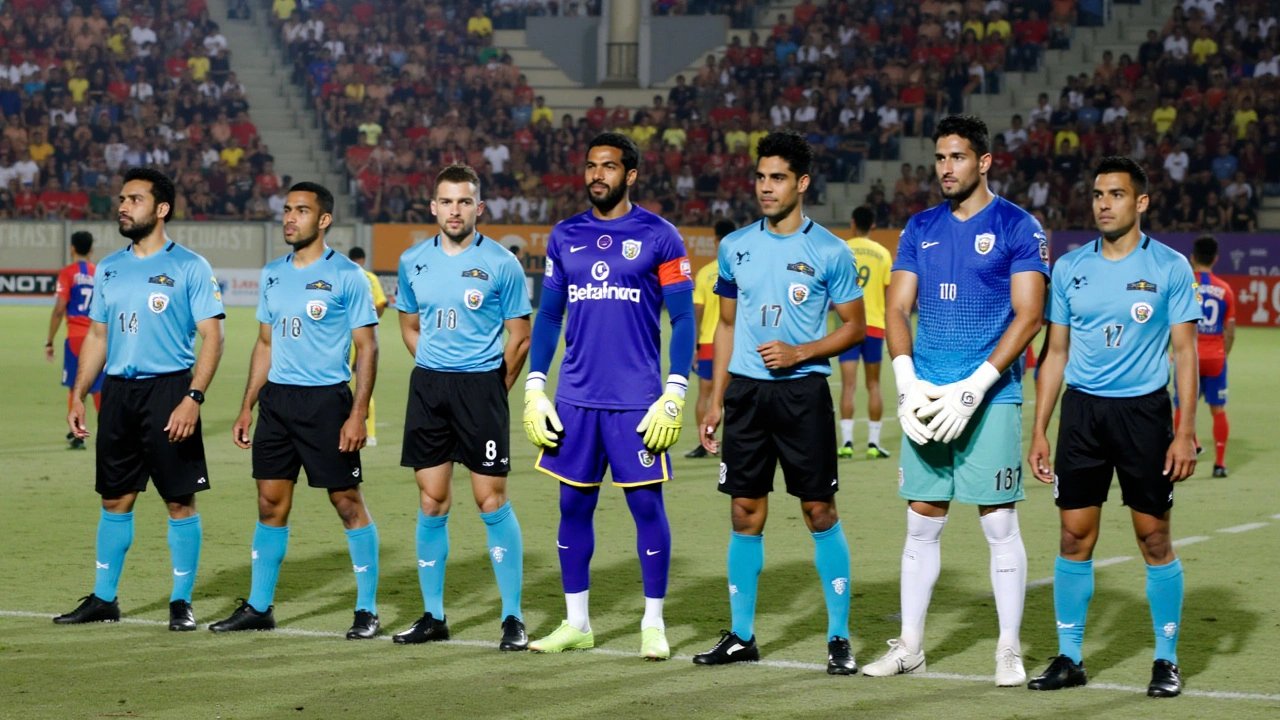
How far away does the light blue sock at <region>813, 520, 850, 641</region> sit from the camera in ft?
22.3

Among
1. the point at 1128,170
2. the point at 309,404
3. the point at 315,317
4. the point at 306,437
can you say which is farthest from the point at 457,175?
the point at 1128,170

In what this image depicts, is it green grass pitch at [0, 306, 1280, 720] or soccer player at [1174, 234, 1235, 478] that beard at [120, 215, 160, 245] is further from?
soccer player at [1174, 234, 1235, 478]

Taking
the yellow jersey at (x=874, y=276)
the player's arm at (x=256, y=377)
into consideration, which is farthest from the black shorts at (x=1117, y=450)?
the yellow jersey at (x=874, y=276)

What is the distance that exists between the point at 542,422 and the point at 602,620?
1.28 m

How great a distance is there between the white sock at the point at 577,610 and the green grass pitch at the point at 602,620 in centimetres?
15

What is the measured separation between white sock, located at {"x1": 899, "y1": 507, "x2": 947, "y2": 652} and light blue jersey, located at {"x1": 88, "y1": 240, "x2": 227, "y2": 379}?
11.1ft

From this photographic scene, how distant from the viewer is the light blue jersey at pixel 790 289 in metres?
6.84

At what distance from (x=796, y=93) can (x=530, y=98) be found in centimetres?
709

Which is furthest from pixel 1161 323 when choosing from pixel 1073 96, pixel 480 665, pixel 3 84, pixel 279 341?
pixel 3 84

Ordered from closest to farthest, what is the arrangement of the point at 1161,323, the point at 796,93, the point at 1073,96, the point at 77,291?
the point at 1161,323, the point at 77,291, the point at 1073,96, the point at 796,93

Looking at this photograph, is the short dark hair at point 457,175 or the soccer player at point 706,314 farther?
the soccer player at point 706,314

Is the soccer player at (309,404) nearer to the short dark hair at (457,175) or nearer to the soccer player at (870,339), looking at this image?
the short dark hair at (457,175)

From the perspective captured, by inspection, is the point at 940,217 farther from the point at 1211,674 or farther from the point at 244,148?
the point at 244,148

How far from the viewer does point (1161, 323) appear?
20.9ft
